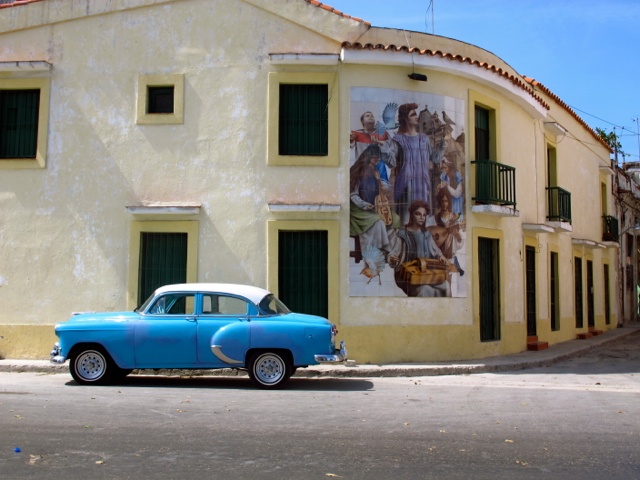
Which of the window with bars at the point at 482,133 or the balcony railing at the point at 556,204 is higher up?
the window with bars at the point at 482,133

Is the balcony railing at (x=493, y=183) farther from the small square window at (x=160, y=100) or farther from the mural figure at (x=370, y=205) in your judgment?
the small square window at (x=160, y=100)

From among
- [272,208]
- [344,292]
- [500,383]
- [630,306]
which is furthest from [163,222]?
[630,306]

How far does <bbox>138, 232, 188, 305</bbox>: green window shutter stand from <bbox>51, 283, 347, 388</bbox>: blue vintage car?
2992 mm

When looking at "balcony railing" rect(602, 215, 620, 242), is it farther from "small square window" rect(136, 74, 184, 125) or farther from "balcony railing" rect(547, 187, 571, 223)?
"small square window" rect(136, 74, 184, 125)

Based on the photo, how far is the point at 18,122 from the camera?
15.0 meters

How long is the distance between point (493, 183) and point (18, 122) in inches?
395

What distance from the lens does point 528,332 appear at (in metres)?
17.7

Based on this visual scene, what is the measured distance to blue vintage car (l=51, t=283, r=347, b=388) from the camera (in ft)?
36.0

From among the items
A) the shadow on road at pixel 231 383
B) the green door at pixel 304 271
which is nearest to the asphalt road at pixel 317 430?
the shadow on road at pixel 231 383

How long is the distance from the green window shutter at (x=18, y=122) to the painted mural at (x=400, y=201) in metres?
6.57

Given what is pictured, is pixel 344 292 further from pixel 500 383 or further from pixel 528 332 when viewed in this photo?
pixel 528 332

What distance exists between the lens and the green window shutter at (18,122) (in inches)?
587

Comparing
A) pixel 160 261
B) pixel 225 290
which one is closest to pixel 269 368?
pixel 225 290

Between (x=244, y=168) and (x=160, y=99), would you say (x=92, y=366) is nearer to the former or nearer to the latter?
(x=244, y=168)
